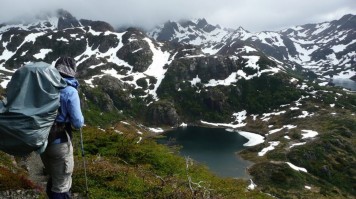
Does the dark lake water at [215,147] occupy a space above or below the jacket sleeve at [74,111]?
below

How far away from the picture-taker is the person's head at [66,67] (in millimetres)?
9609

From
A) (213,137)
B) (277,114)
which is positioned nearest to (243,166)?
(213,137)

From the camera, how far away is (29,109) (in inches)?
323

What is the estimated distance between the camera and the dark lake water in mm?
118200

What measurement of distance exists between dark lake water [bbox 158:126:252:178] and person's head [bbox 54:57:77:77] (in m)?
89.3

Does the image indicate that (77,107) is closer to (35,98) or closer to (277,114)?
(35,98)

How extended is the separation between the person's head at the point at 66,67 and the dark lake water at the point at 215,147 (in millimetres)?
89315

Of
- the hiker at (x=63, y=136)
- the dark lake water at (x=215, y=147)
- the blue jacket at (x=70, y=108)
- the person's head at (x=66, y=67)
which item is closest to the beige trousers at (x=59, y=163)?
the hiker at (x=63, y=136)

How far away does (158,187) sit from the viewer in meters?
15.1

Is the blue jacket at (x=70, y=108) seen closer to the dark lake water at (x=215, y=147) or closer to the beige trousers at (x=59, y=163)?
the beige trousers at (x=59, y=163)

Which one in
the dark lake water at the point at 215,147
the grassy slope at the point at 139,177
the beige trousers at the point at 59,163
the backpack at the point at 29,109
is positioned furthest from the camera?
the dark lake water at the point at 215,147

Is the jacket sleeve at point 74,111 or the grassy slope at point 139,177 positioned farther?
the grassy slope at point 139,177

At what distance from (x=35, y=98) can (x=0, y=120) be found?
0.88 metres

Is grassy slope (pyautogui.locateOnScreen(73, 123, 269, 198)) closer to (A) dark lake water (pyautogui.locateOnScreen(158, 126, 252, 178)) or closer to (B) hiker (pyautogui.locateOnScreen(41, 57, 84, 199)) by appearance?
(B) hiker (pyautogui.locateOnScreen(41, 57, 84, 199))
